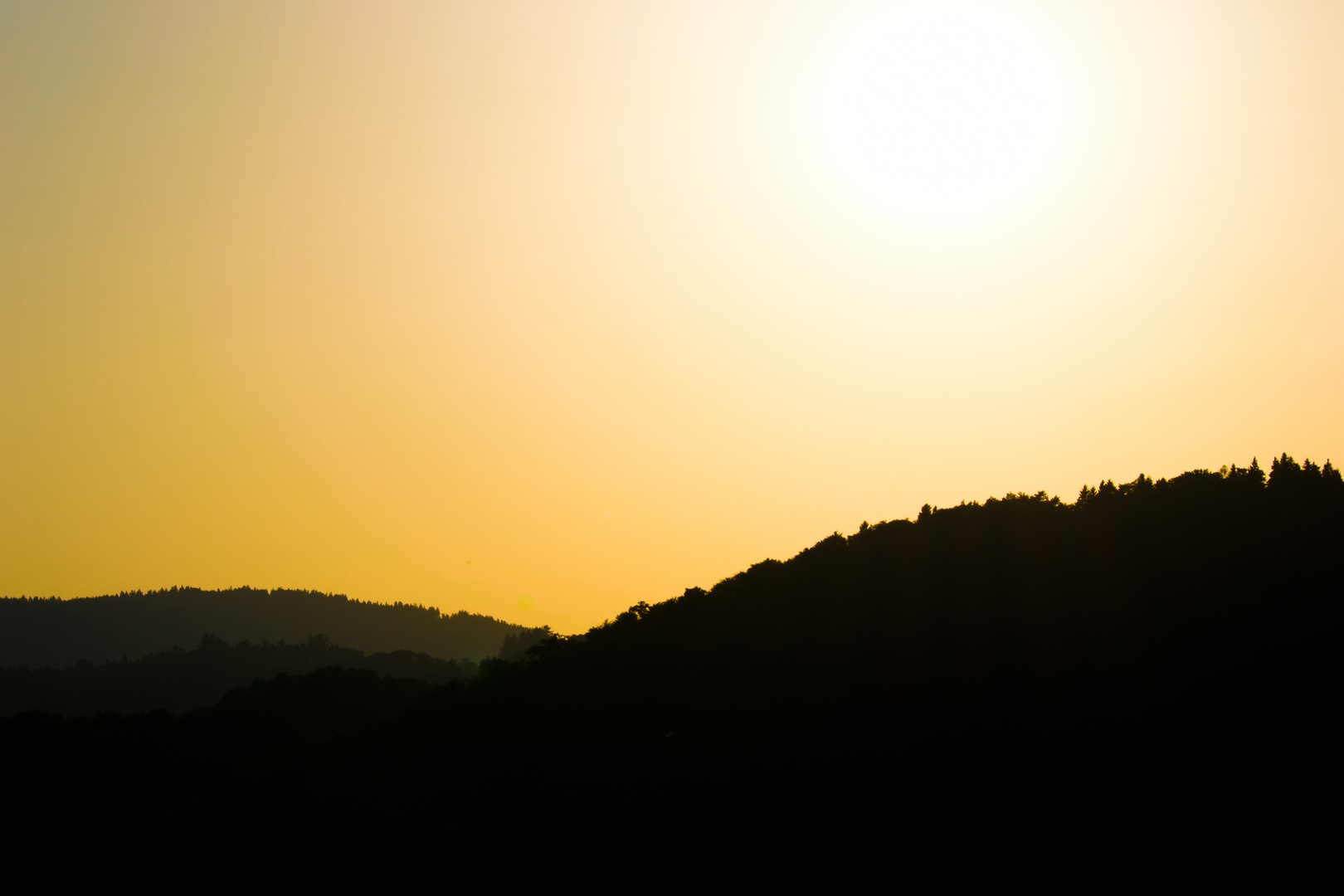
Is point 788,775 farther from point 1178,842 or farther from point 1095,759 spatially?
point 1178,842

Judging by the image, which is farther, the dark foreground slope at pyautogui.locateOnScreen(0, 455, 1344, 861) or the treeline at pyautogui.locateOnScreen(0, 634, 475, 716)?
the treeline at pyautogui.locateOnScreen(0, 634, 475, 716)

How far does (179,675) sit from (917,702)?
162 m

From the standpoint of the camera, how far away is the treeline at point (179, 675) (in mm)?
145250

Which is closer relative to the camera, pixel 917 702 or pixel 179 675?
Result: pixel 917 702

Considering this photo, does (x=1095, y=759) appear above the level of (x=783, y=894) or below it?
above

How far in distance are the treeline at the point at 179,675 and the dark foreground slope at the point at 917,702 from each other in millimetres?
106025

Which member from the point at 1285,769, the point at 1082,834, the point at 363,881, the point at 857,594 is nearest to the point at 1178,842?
the point at 1082,834

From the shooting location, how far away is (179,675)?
15425 centimetres

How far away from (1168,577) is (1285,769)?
35.8ft

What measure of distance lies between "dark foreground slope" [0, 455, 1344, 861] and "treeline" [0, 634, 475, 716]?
106 metres

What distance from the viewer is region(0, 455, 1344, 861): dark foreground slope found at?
26.1 meters

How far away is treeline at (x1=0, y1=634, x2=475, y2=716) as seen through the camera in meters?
145

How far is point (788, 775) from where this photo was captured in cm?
2945

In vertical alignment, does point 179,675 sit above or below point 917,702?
above
